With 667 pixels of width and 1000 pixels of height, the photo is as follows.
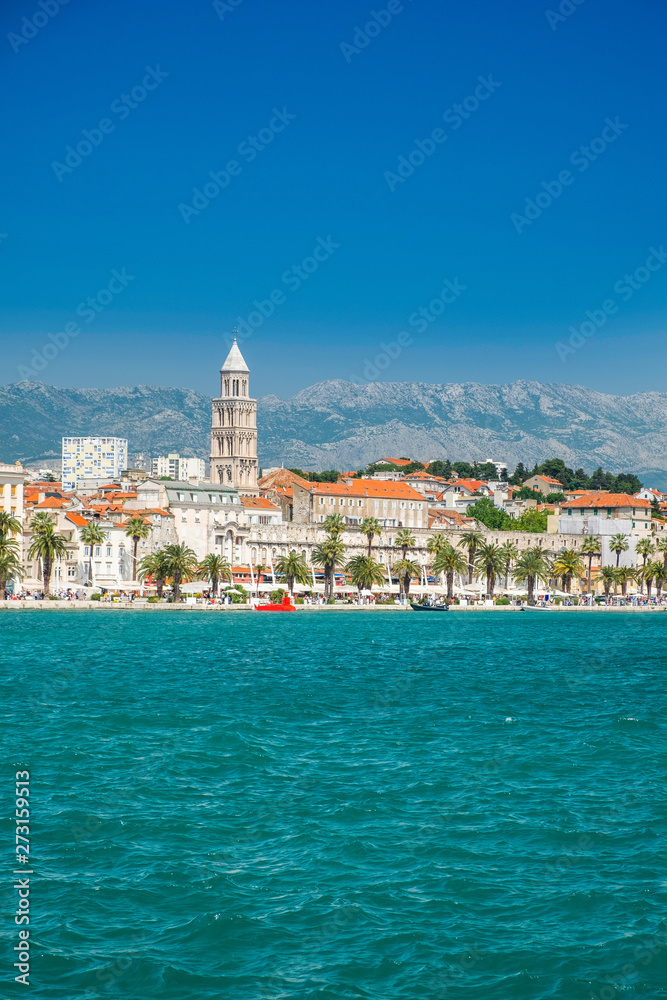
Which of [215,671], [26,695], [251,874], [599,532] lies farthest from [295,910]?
[599,532]

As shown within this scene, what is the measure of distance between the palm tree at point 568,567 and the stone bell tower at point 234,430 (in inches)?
1925

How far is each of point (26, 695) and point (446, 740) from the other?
51.8 ft

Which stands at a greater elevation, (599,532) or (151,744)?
(599,532)

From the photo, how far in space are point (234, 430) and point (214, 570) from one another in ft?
203

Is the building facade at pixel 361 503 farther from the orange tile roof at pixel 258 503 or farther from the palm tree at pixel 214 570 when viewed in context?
the palm tree at pixel 214 570

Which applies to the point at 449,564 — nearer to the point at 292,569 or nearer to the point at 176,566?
the point at 292,569

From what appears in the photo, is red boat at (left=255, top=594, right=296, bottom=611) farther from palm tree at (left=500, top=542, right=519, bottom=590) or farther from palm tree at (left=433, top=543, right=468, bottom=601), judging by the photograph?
palm tree at (left=500, top=542, right=519, bottom=590)

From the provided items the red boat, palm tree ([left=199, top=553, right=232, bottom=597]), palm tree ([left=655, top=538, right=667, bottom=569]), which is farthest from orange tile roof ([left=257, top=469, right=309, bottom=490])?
the red boat

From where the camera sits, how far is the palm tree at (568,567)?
406 ft

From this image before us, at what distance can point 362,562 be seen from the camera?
114m

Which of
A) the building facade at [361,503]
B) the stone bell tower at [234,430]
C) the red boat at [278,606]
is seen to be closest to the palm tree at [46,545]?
the red boat at [278,606]

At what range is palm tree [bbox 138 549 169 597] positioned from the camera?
324 ft

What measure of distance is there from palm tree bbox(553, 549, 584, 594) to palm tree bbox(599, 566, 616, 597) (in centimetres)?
251

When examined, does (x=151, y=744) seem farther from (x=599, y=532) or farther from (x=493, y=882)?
(x=599, y=532)
